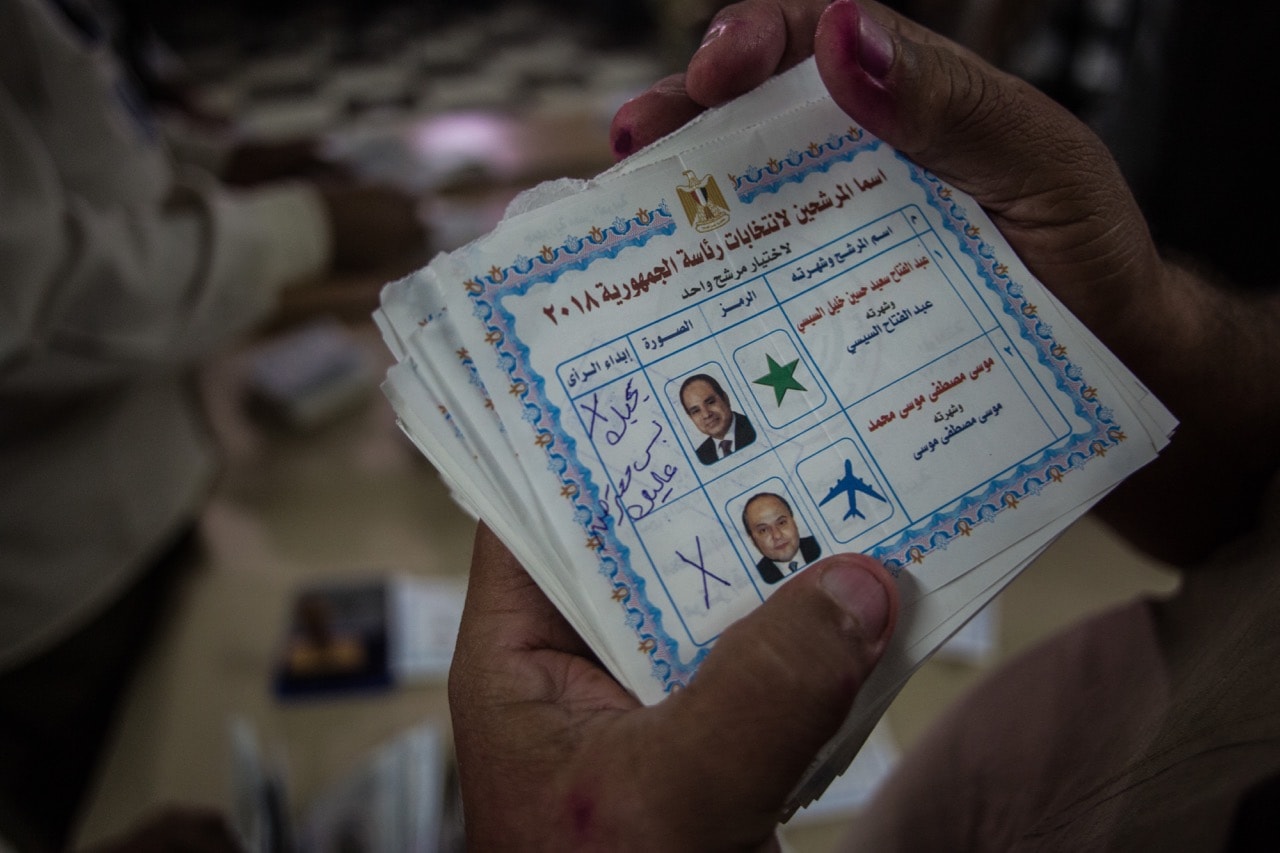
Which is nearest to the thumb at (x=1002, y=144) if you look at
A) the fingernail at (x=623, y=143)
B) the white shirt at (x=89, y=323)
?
the fingernail at (x=623, y=143)

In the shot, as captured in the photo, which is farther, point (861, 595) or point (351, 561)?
point (351, 561)

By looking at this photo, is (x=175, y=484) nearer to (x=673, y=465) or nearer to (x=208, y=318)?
(x=208, y=318)

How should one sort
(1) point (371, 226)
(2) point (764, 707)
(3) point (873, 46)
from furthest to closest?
(1) point (371, 226), (3) point (873, 46), (2) point (764, 707)

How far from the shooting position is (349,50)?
4230 mm

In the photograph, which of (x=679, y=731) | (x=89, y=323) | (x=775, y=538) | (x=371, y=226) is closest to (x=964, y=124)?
(x=775, y=538)

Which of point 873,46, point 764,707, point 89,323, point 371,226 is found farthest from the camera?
point 371,226

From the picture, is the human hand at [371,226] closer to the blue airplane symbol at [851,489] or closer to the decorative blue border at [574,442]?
the decorative blue border at [574,442]

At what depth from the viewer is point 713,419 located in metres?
0.44

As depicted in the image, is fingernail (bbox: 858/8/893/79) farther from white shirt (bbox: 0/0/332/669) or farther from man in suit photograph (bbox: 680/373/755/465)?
white shirt (bbox: 0/0/332/669)

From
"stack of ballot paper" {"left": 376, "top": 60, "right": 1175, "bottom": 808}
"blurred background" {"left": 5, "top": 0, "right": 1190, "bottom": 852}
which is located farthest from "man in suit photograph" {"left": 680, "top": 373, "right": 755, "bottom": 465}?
"blurred background" {"left": 5, "top": 0, "right": 1190, "bottom": 852}

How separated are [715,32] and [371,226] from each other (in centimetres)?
108

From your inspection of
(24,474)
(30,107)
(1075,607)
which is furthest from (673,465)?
(30,107)

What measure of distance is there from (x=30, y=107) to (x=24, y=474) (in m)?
0.52

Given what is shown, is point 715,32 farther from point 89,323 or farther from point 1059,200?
point 89,323
